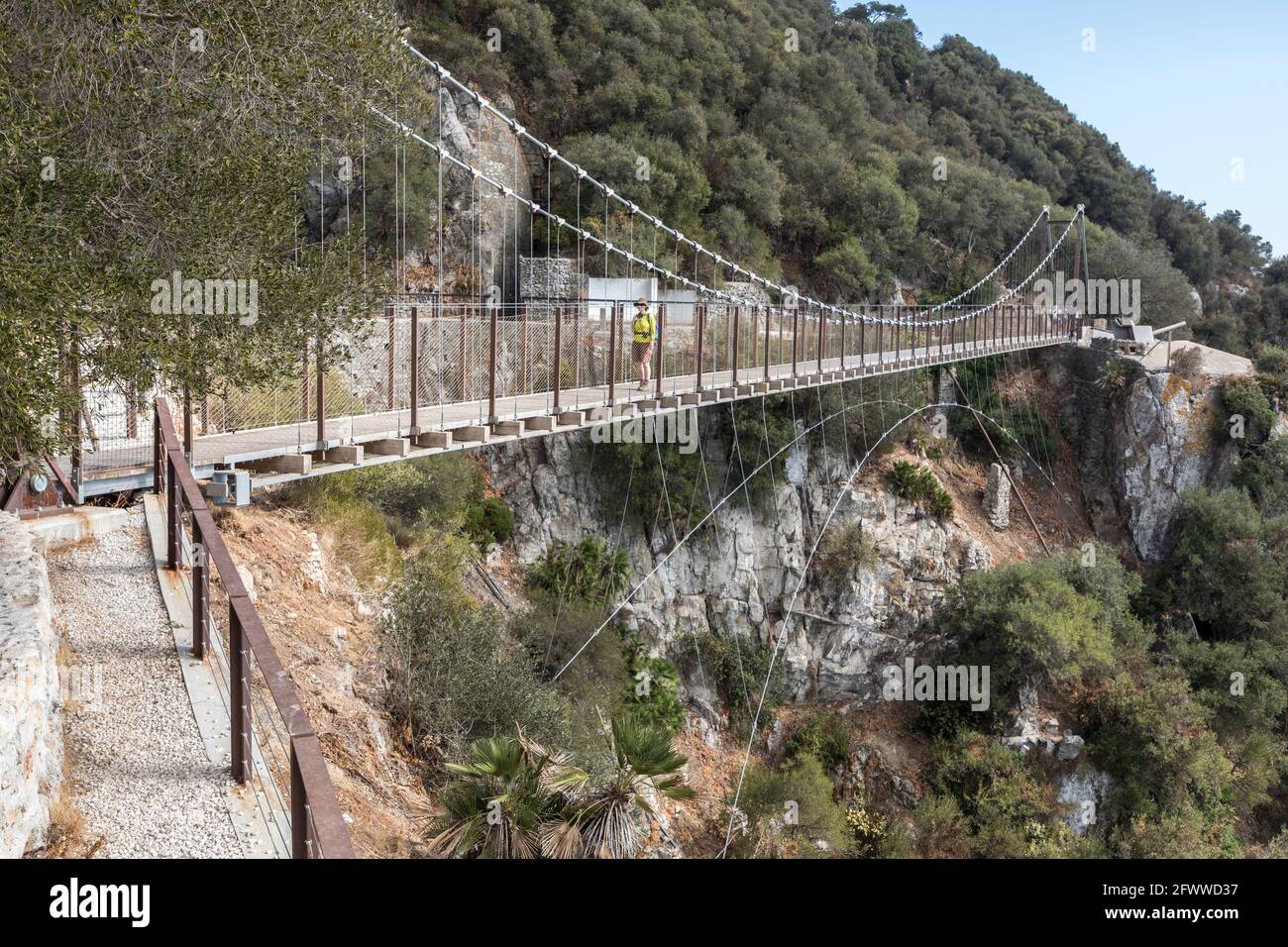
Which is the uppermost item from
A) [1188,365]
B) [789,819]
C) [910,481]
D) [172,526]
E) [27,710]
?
[1188,365]

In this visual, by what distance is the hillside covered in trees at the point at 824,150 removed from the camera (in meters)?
25.3

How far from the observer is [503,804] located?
19.4 ft

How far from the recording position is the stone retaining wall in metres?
3.22

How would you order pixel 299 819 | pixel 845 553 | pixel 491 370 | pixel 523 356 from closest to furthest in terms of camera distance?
pixel 299 819 → pixel 491 370 → pixel 523 356 → pixel 845 553

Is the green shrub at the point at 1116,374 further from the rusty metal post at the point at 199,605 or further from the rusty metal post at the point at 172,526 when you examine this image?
the rusty metal post at the point at 199,605

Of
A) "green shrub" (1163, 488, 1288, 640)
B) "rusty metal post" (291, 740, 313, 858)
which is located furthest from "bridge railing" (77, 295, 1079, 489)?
"green shrub" (1163, 488, 1288, 640)

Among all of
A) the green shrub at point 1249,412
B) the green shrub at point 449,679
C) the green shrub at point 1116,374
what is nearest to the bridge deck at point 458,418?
the green shrub at point 449,679

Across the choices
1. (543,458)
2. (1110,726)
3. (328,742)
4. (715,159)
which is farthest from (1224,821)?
(715,159)

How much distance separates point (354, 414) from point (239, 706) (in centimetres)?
481

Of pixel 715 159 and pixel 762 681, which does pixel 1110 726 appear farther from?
pixel 715 159

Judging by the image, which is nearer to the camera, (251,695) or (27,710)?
(27,710)

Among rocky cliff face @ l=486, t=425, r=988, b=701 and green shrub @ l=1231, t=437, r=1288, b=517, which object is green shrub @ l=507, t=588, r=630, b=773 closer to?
rocky cliff face @ l=486, t=425, r=988, b=701

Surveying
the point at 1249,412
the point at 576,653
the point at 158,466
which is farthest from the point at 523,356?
the point at 1249,412

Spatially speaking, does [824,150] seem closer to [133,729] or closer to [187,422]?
[187,422]
